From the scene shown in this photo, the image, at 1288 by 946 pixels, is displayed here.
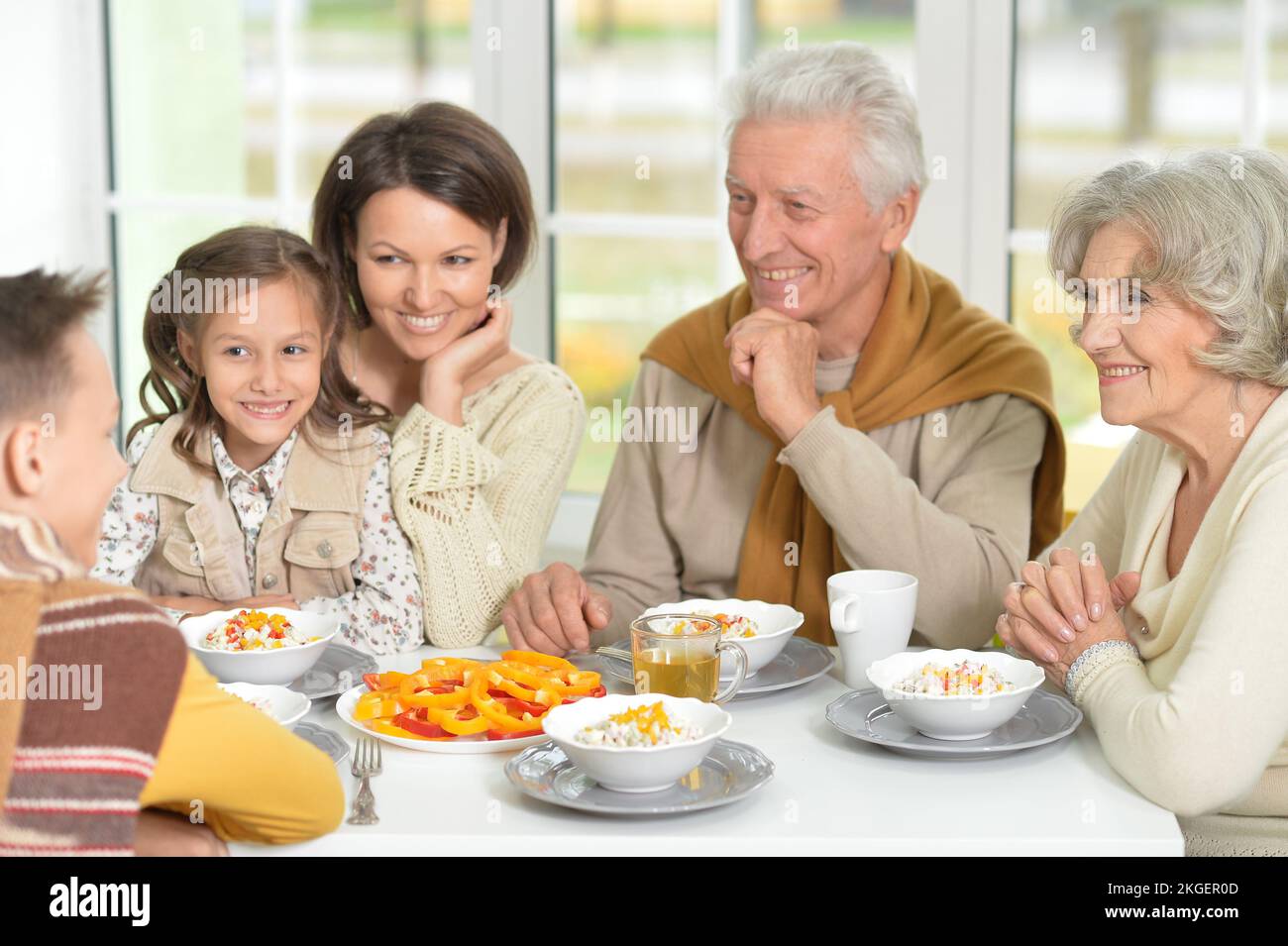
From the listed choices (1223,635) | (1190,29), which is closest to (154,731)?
(1223,635)

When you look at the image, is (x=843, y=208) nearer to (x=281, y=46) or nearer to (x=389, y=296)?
(x=389, y=296)

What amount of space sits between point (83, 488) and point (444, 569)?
838 mm

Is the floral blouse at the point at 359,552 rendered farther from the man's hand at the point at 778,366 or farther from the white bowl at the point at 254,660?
the man's hand at the point at 778,366

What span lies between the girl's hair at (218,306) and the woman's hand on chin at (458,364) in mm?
88

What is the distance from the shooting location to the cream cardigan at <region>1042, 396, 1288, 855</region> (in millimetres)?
1422

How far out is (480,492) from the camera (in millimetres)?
2160

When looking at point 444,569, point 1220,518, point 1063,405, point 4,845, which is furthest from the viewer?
point 1063,405

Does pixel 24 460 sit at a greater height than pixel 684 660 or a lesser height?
greater

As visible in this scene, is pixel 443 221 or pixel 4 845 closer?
pixel 4 845

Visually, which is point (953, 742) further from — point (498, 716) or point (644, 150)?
point (644, 150)

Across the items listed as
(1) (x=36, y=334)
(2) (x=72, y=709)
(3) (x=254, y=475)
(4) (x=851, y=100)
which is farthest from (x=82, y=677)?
(4) (x=851, y=100)

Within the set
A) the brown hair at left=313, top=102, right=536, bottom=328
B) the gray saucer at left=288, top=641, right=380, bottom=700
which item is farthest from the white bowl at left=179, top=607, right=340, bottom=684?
the brown hair at left=313, top=102, right=536, bottom=328

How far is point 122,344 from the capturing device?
3.51 meters

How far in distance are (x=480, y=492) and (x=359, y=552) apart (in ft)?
0.66
